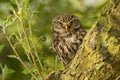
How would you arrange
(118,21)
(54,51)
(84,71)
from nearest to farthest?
(118,21), (84,71), (54,51)

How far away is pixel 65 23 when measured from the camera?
185 inches

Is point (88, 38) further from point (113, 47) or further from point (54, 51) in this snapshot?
point (54, 51)

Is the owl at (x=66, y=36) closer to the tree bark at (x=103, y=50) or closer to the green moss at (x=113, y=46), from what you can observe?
the tree bark at (x=103, y=50)

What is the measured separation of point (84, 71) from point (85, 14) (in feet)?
6.13

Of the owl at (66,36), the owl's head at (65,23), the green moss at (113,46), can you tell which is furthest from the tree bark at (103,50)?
the owl's head at (65,23)

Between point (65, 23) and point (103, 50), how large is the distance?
2.21 meters

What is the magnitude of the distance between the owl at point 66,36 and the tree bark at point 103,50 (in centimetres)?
134

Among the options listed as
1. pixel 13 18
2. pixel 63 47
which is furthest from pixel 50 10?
pixel 13 18

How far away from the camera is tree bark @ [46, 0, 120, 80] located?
95.8 inches

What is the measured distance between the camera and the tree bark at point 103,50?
243 cm

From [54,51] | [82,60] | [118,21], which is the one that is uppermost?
[118,21]

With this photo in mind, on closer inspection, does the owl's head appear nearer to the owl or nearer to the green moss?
the owl

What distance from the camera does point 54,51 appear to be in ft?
13.3

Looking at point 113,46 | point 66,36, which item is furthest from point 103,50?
point 66,36
